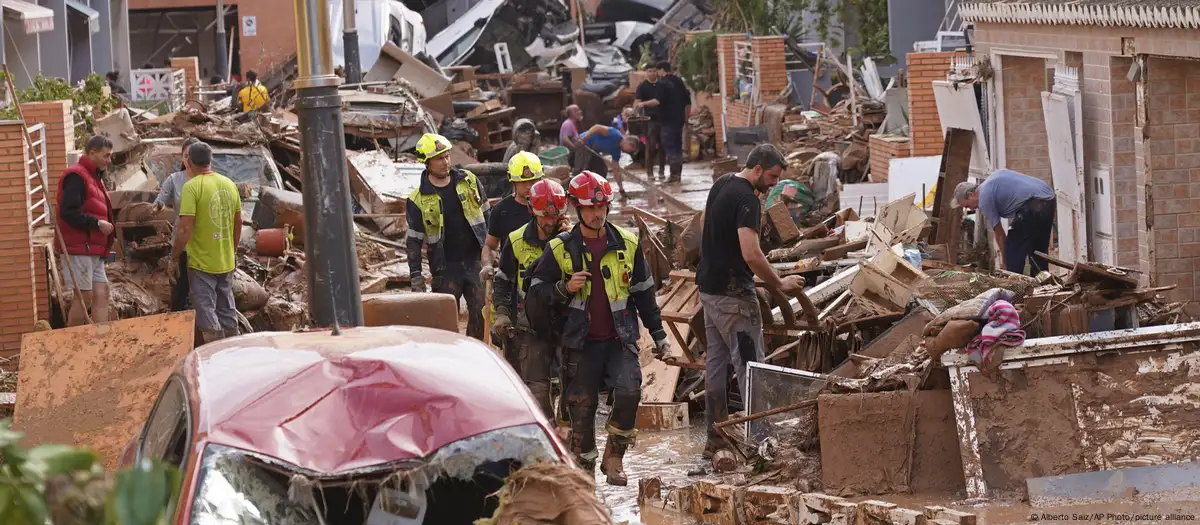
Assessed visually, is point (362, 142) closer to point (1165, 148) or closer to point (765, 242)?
point (765, 242)

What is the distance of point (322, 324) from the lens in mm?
9656

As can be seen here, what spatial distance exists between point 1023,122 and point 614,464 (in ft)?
24.8

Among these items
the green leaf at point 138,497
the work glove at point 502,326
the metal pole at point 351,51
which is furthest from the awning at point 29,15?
the green leaf at point 138,497

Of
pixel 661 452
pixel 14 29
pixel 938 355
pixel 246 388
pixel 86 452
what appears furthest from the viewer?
pixel 14 29

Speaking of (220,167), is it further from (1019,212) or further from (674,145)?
(1019,212)

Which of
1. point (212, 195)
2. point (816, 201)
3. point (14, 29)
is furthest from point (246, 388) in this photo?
point (14, 29)

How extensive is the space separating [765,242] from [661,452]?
318 cm

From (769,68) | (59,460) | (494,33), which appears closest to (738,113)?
(769,68)

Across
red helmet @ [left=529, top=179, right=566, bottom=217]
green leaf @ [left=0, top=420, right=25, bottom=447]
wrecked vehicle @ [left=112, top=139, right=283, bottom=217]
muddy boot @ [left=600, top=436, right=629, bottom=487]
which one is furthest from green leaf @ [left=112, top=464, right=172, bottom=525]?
wrecked vehicle @ [left=112, top=139, right=283, bottom=217]

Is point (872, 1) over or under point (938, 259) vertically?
over

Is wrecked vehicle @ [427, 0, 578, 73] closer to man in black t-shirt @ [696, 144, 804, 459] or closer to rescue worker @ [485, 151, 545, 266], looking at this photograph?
rescue worker @ [485, 151, 545, 266]

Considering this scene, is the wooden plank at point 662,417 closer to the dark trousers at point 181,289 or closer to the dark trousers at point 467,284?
the dark trousers at point 467,284

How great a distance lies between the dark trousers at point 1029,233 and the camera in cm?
1242

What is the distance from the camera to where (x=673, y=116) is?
2314cm
